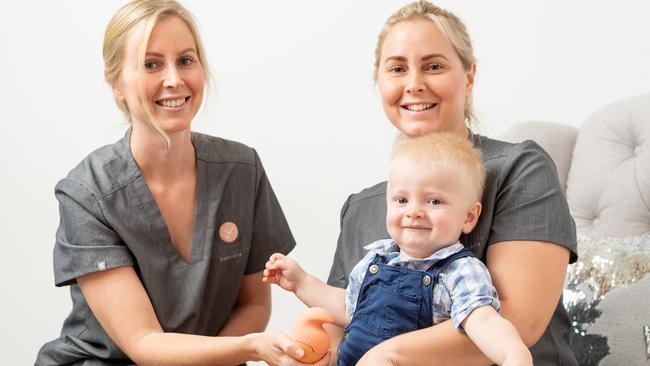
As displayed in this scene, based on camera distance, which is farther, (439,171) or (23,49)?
(23,49)

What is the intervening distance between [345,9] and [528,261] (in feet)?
5.13

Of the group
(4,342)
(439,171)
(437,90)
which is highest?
(437,90)

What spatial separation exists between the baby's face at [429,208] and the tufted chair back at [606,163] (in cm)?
73

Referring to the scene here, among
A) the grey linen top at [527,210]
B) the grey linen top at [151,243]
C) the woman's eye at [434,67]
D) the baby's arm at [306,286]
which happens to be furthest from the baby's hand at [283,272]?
the woman's eye at [434,67]

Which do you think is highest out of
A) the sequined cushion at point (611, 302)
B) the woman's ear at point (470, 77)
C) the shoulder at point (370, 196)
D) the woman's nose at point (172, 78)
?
the woman's nose at point (172, 78)

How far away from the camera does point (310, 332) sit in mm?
1711

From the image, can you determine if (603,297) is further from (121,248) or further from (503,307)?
(121,248)

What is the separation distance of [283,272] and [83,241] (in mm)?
440

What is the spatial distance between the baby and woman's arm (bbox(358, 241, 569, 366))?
0.13 feet

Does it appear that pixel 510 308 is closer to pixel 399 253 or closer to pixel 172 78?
pixel 399 253

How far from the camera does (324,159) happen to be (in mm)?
3180

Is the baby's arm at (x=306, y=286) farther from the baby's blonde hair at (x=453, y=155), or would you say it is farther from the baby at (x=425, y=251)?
the baby's blonde hair at (x=453, y=155)

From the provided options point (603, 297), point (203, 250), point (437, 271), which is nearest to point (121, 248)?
point (203, 250)

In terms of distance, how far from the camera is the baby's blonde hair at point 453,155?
5.72ft
